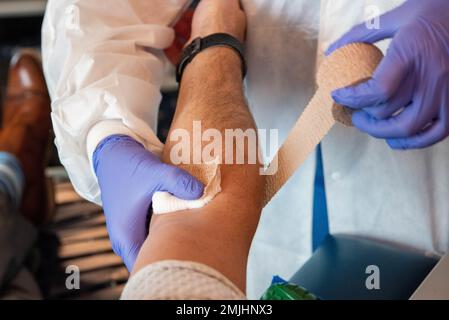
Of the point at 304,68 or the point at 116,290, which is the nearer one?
the point at 304,68

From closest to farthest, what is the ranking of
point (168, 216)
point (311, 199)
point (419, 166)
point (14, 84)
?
point (168, 216), point (419, 166), point (311, 199), point (14, 84)

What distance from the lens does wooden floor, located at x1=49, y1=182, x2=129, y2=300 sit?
1.60m

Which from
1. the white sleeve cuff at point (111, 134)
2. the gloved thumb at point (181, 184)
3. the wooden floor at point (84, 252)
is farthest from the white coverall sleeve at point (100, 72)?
the wooden floor at point (84, 252)

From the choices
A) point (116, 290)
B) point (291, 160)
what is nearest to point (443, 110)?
point (291, 160)

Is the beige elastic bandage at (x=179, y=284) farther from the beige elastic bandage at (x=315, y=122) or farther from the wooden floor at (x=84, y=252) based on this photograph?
the wooden floor at (x=84, y=252)

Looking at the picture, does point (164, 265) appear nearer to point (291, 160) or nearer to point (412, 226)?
point (291, 160)

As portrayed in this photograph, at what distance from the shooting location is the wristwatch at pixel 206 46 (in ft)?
2.56

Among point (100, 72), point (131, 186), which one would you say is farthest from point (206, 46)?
point (131, 186)

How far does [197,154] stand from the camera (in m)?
0.64

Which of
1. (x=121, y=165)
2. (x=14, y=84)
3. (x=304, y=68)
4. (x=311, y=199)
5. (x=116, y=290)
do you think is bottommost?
(x=116, y=290)

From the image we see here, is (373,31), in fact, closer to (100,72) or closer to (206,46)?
(206,46)

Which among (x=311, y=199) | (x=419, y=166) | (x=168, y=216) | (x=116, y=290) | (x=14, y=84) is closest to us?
(x=168, y=216)

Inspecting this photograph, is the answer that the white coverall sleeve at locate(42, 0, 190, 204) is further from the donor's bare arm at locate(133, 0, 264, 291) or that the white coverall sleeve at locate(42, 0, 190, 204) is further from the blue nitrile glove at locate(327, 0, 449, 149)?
the blue nitrile glove at locate(327, 0, 449, 149)
